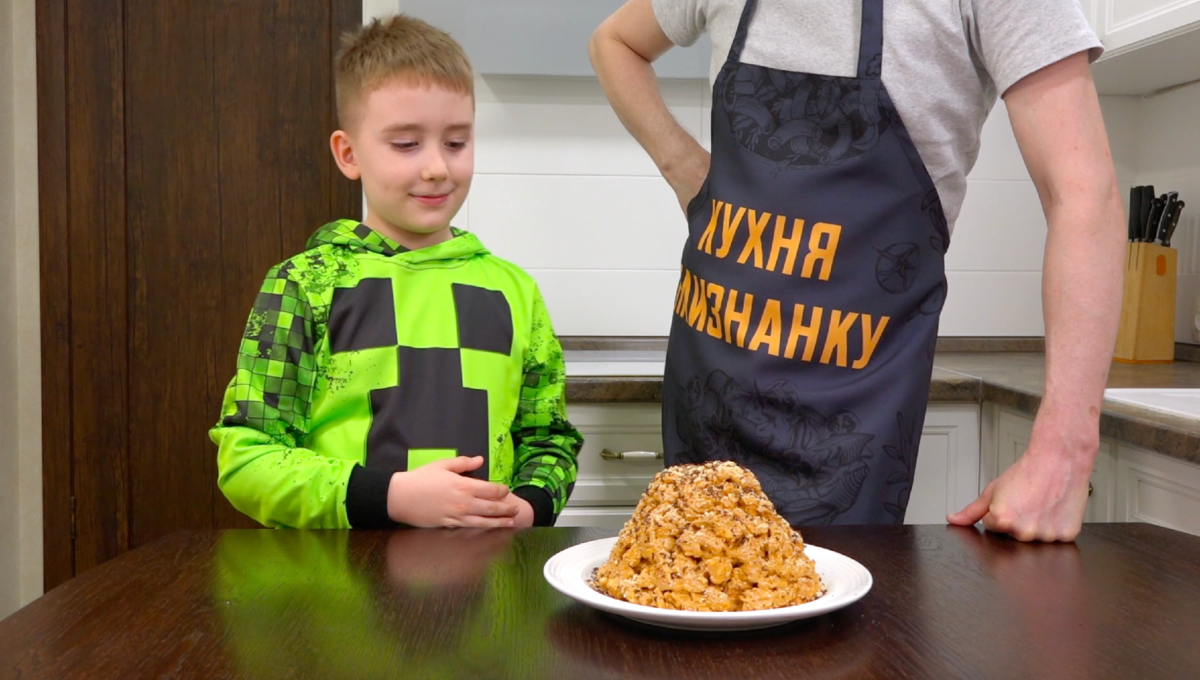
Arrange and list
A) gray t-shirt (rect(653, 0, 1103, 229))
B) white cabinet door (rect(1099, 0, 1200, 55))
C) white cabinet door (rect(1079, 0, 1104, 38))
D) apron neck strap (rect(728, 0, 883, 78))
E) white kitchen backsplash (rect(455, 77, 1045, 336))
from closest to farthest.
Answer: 1. gray t-shirt (rect(653, 0, 1103, 229))
2. apron neck strap (rect(728, 0, 883, 78))
3. white cabinet door (rect(1099, 0, 1200, 55))
4. white cabinet door (rect(1079, 0, 1104, 38))
5. white kitchen backsplash (rect(455, 77, 1045, 336))

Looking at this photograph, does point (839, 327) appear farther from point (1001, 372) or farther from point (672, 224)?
point (672, 224)

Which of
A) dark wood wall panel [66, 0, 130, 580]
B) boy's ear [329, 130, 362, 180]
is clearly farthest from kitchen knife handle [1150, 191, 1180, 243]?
dark wood wall panel [66, 0, 130, 580]

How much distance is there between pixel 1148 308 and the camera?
1.91 m

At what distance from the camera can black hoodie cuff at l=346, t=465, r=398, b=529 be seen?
979 mm

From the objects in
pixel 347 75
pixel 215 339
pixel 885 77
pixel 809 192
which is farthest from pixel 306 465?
pixel 215 339

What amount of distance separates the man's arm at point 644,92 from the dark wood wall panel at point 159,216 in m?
1.08

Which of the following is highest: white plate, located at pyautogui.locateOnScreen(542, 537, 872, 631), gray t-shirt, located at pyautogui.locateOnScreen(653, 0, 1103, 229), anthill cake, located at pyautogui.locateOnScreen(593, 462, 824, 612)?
gray t-shirt, located at pyautogui.locateOnScreen(653, 0, 1103, 229)

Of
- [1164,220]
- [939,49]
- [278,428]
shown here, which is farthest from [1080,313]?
[1164,220]

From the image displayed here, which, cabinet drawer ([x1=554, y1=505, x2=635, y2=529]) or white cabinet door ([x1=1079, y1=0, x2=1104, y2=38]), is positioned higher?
white cabinet door ([x1=1079, y1=0, x2=1104, y2=38])

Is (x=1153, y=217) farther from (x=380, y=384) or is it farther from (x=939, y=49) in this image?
(x=380, y=384)

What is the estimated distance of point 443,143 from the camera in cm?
115

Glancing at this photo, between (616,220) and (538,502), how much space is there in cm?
113

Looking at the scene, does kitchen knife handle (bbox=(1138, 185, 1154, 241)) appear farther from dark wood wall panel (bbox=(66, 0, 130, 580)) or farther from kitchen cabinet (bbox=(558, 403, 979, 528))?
dark wood wall panel (bbox=(66, 0, 130, 580))

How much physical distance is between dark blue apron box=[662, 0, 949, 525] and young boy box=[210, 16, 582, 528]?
0.80 feet
